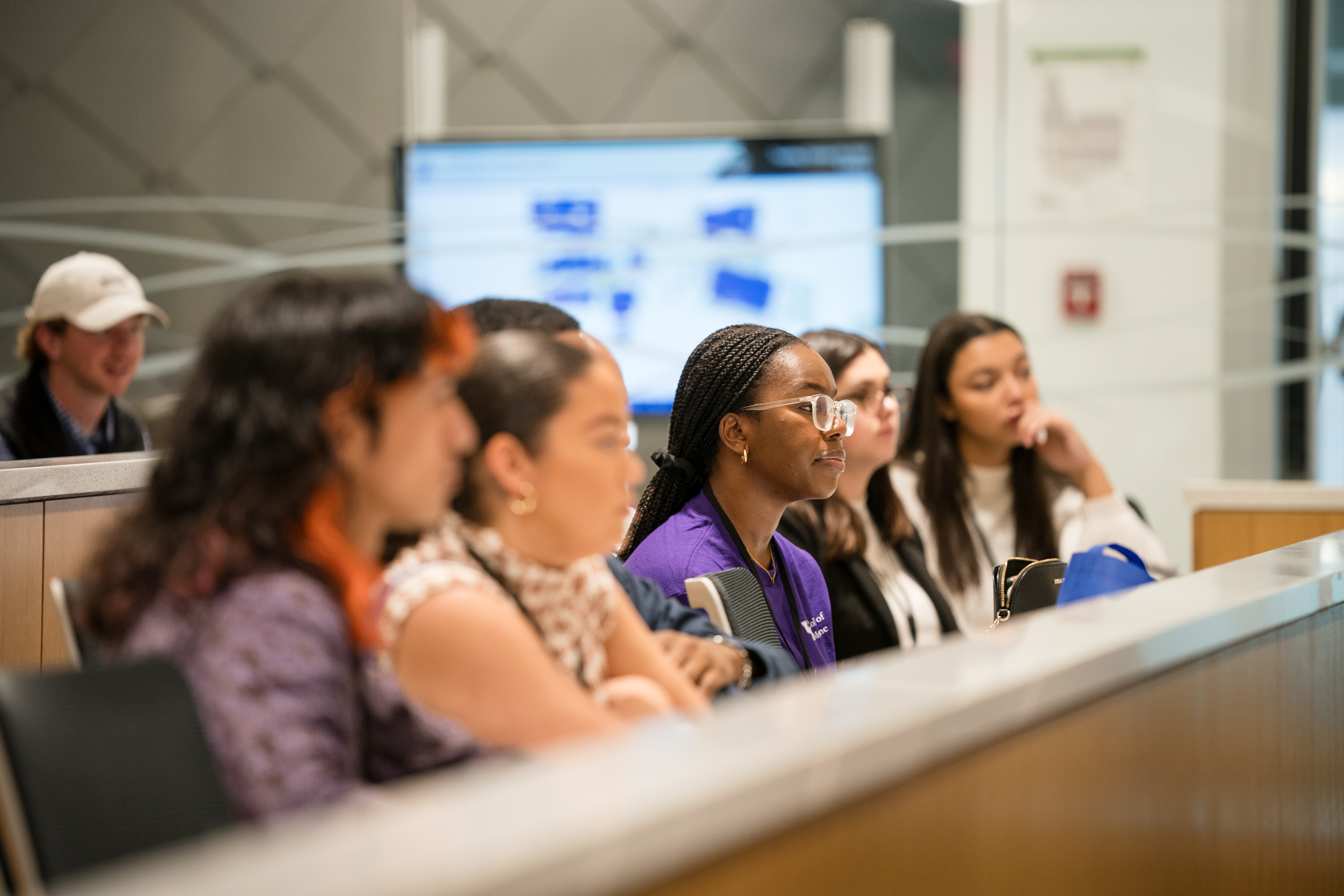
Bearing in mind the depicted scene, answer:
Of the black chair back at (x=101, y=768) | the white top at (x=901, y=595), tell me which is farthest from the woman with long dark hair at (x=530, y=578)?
the white top at (x=901, y=595)

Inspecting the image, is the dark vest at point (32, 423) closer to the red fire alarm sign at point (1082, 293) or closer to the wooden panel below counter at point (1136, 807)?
the wooden panel below counter at point (1136, 807)

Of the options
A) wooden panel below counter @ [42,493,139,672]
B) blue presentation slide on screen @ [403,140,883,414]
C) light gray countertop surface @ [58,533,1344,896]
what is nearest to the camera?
light gray countertop surface @ [58,533,1344,896]

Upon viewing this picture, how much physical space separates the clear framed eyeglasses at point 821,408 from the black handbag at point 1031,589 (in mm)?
403

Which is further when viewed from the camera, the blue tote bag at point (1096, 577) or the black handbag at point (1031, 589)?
the black handbag at point (1031, 589)

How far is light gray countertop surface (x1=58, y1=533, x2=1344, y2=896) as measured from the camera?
0.65m

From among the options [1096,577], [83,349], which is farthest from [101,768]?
[83,349]

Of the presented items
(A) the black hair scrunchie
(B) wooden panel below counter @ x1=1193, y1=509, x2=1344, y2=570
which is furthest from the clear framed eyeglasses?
(B) wooden panel below counter @ x1=1193, y1=509, x2=1344, y2=570

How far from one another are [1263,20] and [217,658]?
565 centimetres

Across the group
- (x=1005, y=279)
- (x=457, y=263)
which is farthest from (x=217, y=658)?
(x=1005, y=279)

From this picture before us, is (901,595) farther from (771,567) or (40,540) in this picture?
(40,540)

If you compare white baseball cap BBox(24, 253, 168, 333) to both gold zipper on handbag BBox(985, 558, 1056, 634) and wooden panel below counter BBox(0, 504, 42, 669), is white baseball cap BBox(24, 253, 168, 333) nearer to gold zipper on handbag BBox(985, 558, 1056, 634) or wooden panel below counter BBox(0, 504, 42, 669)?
wooden panel below counter BBox(0, 504, 42, 669)

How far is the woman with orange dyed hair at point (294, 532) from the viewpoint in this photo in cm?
92

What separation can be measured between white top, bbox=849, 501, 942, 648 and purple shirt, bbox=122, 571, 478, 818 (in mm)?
1955

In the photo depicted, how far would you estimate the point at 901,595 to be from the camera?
2.91m
